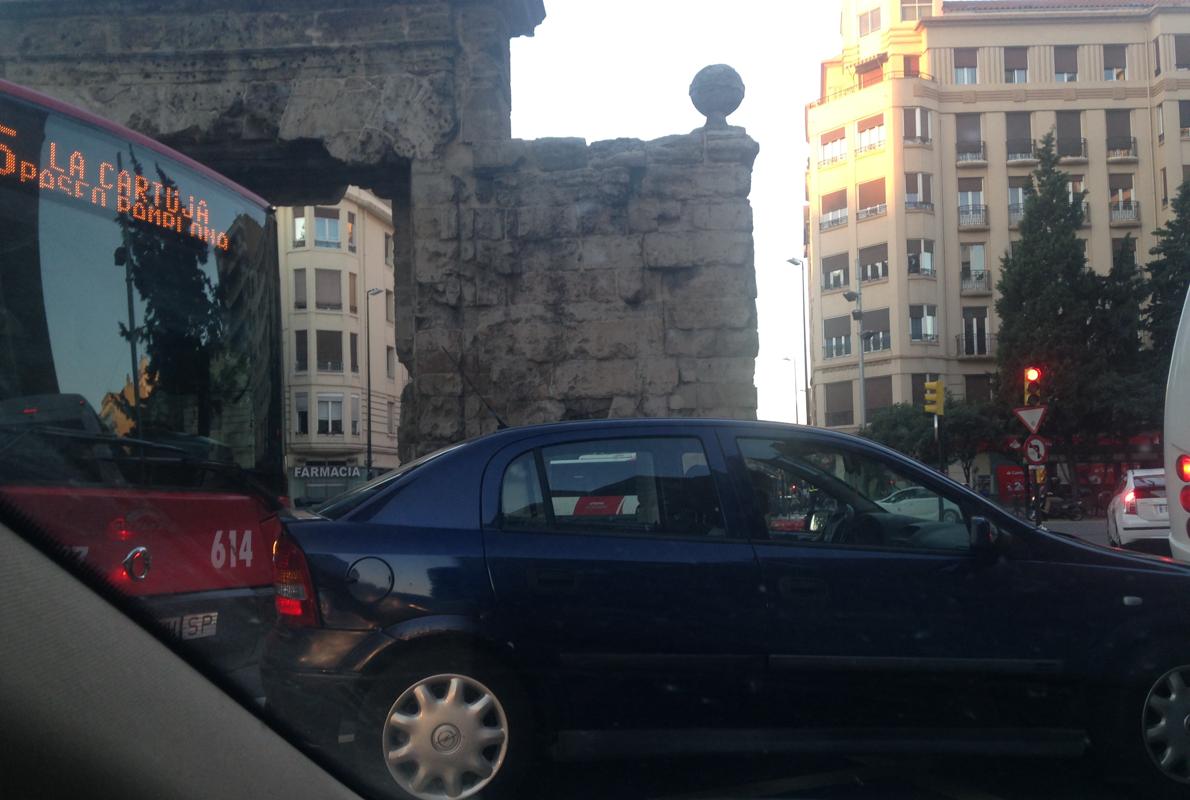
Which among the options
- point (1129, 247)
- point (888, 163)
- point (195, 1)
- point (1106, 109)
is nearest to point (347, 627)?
point (195, 1)

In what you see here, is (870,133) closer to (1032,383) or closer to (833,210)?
(833,210)

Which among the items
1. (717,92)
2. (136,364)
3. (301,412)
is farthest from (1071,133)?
(136,364)

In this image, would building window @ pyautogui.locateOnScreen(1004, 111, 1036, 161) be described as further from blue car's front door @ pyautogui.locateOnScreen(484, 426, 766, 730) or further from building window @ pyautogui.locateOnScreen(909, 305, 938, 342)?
blue car's front door @ pyautogui.locateOnScreen(484, 426, 766, 730)

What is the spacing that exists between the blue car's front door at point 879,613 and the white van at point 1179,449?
→ 148 inches

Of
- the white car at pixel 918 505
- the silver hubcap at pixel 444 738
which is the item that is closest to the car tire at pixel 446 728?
the silver hubcap at pixel 444 738

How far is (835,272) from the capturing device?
52.6m

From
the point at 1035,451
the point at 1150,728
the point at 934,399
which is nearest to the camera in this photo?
the point at 1150,728

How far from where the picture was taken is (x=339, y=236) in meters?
31.9

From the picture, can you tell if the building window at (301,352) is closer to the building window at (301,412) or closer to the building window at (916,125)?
the building window at (301,412)

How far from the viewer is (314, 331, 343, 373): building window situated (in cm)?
3366

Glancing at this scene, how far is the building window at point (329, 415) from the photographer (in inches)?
1389

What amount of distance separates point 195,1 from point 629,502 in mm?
9434

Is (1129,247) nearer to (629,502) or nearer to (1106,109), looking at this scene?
(1106,109)

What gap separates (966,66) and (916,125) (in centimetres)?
371
